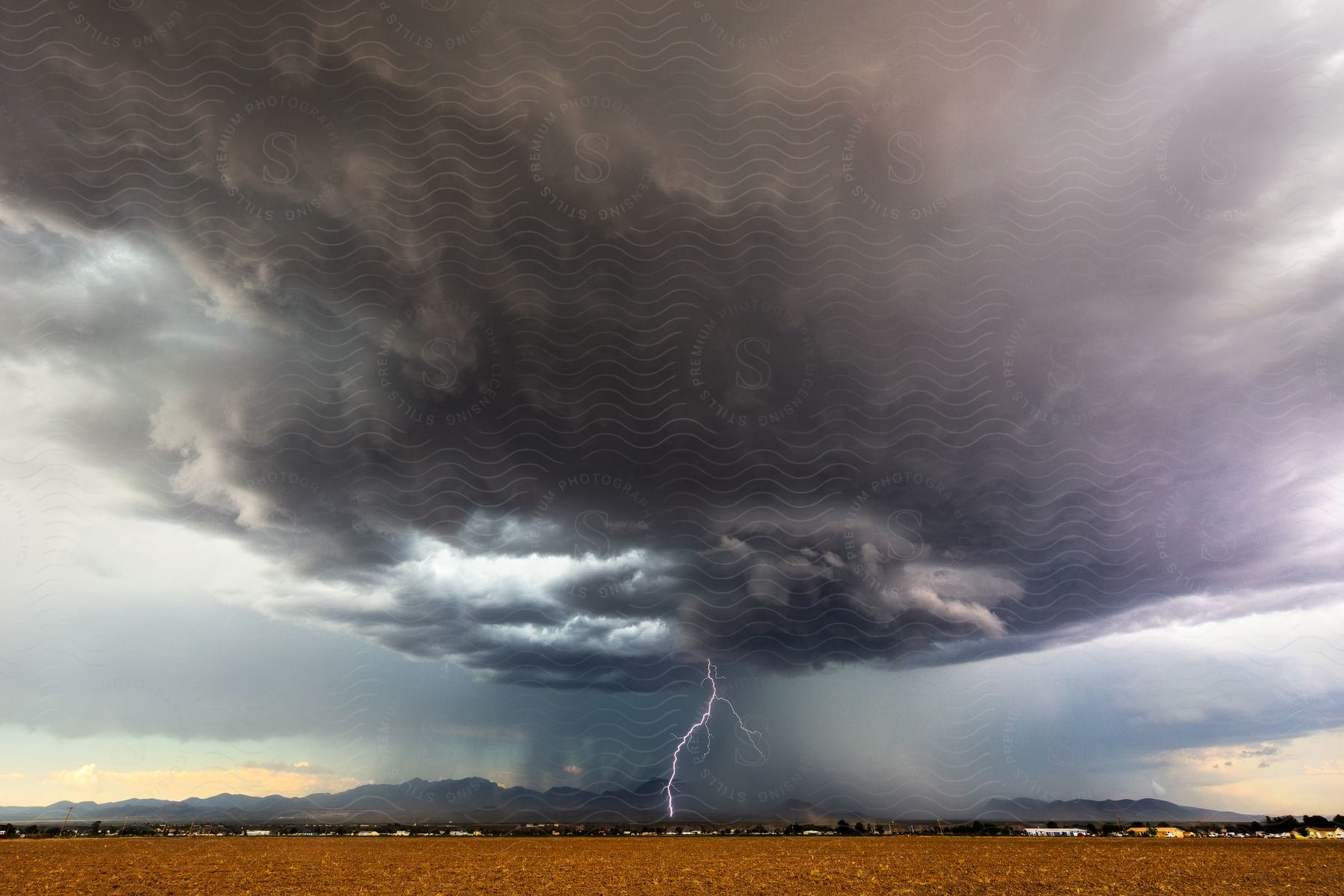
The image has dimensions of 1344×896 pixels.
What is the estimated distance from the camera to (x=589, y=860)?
47188 millimetres

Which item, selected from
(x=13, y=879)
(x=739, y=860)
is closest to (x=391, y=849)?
(x=13, y=879)

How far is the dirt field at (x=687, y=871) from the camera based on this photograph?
98.3 ft

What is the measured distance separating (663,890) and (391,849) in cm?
4592

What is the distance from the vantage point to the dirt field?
2997cm

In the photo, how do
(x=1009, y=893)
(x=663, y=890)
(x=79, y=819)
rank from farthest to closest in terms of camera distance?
(x=79, y=819)
(x=663, y=890)
(x=1009, y=893)

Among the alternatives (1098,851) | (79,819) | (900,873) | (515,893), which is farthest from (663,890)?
(79,819)

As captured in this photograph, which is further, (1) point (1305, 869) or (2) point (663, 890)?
(1) point (1305, 869)

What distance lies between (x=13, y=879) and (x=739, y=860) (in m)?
41.8

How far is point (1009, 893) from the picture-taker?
27859 mm

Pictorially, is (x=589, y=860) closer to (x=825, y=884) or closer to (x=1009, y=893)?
(x=825, y=884)

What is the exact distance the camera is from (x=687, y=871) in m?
39.1

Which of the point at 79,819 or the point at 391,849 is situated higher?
the point at 391,849

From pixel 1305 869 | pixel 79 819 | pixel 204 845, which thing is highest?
pixel 1305 869

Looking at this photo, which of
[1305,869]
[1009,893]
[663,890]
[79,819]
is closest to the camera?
[1009,893]
